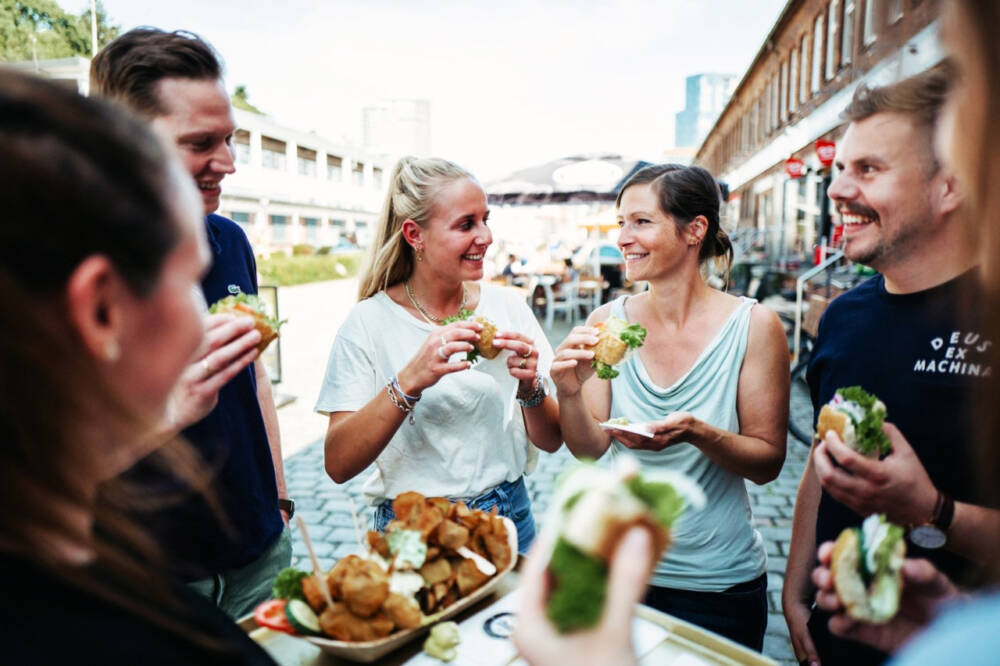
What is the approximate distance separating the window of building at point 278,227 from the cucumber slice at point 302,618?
61.7 metres

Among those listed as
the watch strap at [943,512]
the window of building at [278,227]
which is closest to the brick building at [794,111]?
the watch strap at [943,512]

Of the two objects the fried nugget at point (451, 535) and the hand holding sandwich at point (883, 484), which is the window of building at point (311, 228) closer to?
the fried nugget at point (451, 535)

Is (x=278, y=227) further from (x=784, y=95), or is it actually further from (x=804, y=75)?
(x=804, y=75)

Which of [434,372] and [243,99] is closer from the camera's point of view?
[434,372]

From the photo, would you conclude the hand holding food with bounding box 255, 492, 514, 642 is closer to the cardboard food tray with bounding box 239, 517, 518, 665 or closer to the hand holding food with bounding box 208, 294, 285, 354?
the cardboard food tray with bounding box 239, 517, 518, 665

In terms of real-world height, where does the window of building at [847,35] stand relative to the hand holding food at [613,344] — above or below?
above

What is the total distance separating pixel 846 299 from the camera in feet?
7.80

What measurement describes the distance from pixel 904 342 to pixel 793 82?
31.7m

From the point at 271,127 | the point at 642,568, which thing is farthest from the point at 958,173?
the point at 271,127

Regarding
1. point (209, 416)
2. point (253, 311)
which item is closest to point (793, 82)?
point (253, 311)

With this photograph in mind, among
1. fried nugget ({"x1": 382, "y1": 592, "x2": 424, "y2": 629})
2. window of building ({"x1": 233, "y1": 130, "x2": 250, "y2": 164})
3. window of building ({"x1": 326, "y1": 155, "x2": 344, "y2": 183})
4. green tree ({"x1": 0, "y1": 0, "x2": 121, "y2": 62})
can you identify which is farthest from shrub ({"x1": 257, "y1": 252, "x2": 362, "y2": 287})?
window of building ({"x1": 326, "y1": 155, "x2": 344, "y2": 183})

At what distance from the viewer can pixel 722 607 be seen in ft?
8.07

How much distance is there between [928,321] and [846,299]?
39 centimetres

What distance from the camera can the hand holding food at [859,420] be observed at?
1786mm
